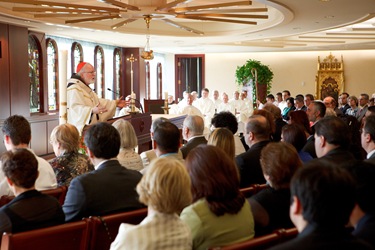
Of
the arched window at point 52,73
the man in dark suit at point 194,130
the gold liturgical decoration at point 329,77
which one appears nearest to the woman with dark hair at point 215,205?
the man in dark suit at point 194,130

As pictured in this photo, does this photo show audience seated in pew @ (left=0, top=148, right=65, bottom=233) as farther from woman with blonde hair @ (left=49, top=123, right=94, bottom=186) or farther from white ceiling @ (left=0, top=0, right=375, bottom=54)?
white ceiling @ (left=0, top=0, right=375, bottom=54)

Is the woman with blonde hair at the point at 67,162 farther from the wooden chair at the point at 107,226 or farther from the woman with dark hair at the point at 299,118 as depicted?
the woman with dark hair at the point at 299,118

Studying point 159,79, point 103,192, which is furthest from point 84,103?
point 159,79

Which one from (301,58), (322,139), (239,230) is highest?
(301,58)

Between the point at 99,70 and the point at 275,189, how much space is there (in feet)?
45.1

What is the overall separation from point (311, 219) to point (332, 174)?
15 cm

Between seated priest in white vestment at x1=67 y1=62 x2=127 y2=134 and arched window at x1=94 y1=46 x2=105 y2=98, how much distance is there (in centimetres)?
902

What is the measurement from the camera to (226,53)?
22.1 metres

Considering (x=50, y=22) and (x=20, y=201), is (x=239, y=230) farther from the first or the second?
(x=50, y=22)

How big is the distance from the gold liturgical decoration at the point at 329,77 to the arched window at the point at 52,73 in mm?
11188

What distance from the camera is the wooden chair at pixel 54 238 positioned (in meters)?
2.42

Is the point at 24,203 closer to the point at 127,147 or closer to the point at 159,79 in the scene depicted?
the point at 127,147

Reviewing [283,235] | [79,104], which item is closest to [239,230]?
[283,235]

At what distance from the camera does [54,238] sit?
2617mm
